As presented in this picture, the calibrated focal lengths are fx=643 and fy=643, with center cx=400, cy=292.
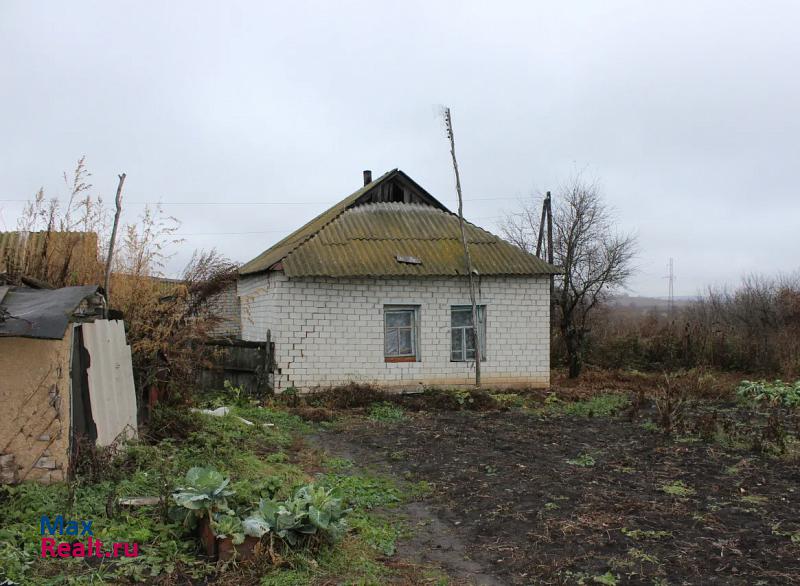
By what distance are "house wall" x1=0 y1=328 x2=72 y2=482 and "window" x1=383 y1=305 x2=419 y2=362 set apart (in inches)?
333

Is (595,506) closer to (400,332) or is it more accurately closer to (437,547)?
(437,547)

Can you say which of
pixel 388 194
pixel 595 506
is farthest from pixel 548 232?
pixel 595 506

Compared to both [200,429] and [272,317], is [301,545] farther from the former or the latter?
[272,317]

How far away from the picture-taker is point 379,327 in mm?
13617

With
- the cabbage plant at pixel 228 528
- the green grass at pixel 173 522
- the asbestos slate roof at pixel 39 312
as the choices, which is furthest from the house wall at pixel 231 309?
the cabbage plant at pixel 228 528

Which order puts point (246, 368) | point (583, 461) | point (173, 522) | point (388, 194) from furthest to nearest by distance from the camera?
point (388, 194) < point (246, 368) < point (583, 461) < point (173, 522)

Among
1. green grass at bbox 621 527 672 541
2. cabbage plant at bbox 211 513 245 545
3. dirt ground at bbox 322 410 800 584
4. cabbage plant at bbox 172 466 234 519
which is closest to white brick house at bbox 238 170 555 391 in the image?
dirt ground at bbox 322 410 800 584

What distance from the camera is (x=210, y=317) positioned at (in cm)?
965

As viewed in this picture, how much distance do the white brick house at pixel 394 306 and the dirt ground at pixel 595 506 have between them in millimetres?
3545

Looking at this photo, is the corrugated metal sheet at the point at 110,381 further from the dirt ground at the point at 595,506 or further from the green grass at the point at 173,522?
the dirt ground at the point at 595,506

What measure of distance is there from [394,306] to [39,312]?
29.1 ft

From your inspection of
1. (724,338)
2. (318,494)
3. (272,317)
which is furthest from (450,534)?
(724,338)

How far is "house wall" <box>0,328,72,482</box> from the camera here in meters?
5.63

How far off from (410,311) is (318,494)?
9.23m
